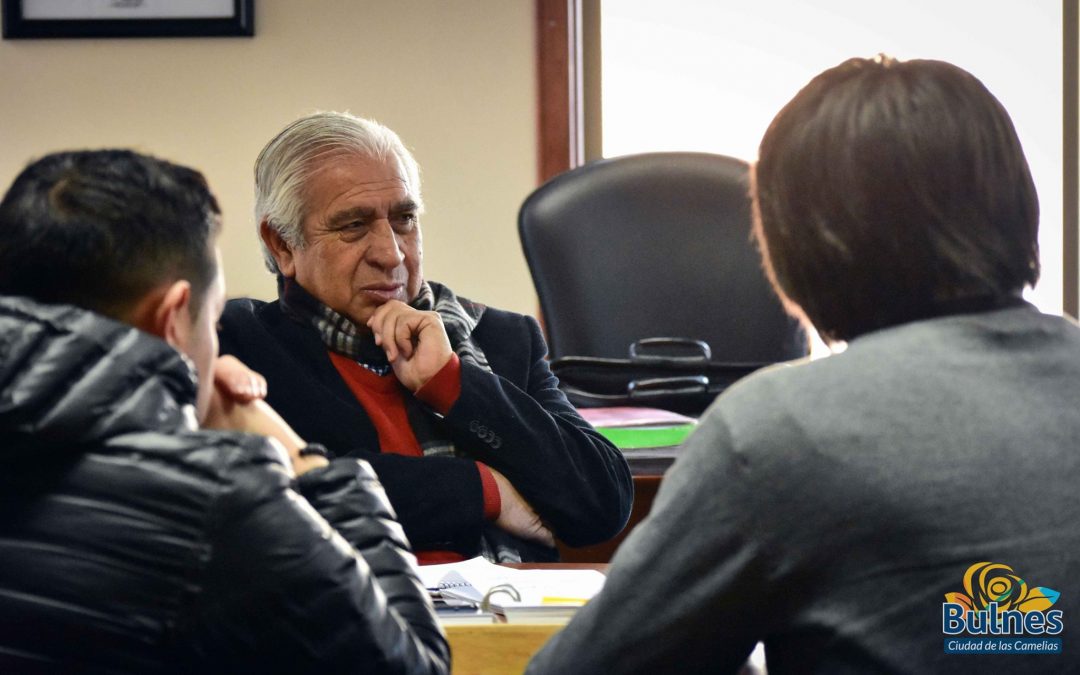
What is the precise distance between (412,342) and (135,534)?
3.65 feet

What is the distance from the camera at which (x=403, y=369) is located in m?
1.99

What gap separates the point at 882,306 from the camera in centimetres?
99

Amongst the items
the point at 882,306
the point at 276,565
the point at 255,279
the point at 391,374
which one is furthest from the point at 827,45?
the point at 276,565

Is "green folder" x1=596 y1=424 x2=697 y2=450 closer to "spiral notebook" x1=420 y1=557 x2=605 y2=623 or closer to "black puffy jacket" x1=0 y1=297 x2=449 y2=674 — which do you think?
"spiral notebook" x1=420 y1=557 x2=605 y2=623

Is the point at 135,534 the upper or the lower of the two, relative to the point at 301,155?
lower

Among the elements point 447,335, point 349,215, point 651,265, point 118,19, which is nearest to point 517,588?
point 447,335

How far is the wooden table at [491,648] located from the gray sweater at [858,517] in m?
0.35

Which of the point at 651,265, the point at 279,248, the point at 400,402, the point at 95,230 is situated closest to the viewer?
the point at 95,230

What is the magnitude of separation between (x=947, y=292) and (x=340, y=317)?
1267mm

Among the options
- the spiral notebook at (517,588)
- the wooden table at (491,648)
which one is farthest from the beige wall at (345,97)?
the wooden table at (491,648)

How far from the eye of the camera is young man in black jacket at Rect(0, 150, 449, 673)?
93 centimetres

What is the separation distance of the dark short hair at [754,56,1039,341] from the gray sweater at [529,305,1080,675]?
7cm

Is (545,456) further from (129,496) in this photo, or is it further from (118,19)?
(118,19)

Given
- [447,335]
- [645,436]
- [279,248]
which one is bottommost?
[645,436]
